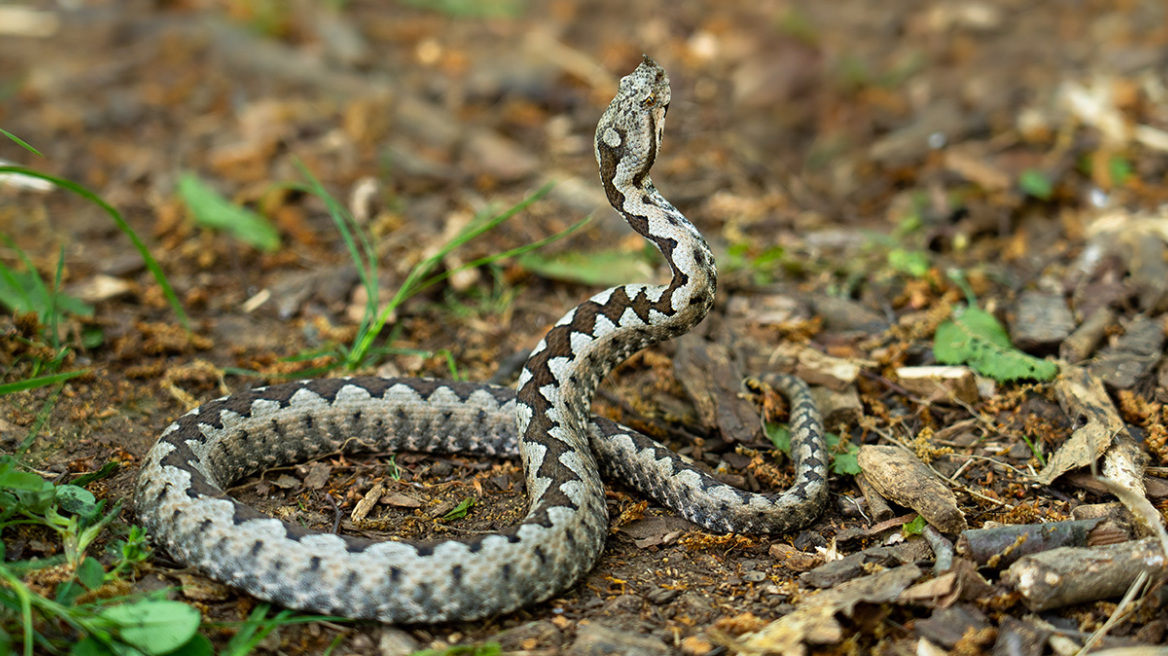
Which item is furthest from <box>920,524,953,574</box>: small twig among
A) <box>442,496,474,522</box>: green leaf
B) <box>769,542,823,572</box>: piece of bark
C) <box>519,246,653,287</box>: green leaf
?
<box>519,246,653,287</box>: green leaf

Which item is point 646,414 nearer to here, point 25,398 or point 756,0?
point 25,398

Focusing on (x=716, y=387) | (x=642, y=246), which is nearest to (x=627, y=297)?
(x=716, y=387)

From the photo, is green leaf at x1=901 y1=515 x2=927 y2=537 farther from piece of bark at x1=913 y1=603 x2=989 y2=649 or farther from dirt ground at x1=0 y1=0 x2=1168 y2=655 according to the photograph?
piece of bark at x1=913 y1=603 x2=989 y2=649

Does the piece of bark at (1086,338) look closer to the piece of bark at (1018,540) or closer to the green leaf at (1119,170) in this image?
the piece of bark at (1018,540)

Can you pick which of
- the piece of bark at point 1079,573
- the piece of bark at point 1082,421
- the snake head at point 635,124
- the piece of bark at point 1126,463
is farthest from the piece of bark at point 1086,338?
the snake head at point 635,124

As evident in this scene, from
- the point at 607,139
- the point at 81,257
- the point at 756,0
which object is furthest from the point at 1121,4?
the point at 81,257

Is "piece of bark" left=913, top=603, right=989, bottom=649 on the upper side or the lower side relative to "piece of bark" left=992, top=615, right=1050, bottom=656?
lower

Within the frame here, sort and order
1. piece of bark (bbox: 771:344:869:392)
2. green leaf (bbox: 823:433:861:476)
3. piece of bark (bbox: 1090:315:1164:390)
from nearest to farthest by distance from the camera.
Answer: green leaf (bbox: 823:433:861:476) → piece of bark (bbox: 1090:315:1164:390) → piece of bark (bbox: 771:344:869:392)

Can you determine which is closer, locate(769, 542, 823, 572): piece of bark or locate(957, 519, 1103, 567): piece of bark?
locate(957, 519, 1103, 567): piece of bark
